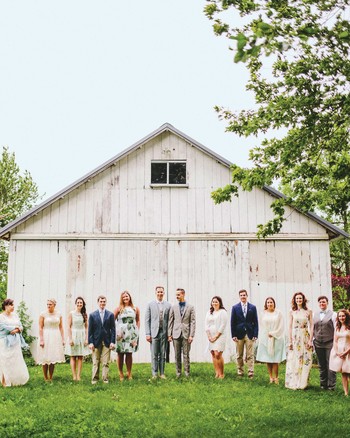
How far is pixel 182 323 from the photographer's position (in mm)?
11984

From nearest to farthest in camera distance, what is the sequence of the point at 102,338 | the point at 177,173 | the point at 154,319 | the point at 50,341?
the point at 102,338, the point at 50,341, the point at 154,319, the point at 177,173

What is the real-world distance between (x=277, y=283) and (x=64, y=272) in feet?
21.5

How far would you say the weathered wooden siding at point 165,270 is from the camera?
637 inches

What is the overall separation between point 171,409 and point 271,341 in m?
3.64

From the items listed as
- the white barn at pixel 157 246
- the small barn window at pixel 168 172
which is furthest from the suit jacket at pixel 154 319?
the small barn window at pixel 168 172

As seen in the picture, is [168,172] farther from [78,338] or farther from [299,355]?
[299,355]

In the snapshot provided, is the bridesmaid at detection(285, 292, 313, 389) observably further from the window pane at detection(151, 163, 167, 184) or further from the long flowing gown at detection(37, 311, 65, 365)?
the window pane at detection(151, 163, 167, 184)

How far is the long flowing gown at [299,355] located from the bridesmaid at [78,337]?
14.4 ft

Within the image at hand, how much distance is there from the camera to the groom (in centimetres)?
1129

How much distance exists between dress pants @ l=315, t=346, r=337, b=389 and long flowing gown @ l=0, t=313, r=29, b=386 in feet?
20.6

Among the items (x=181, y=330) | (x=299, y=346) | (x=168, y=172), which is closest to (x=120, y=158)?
(x=168, y=172)

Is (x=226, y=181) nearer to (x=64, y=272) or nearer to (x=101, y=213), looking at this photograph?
(x=101, y=213)

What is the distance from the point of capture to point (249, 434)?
7.31 metres

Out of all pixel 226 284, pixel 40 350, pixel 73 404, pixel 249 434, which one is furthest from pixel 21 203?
pixel 249 434
